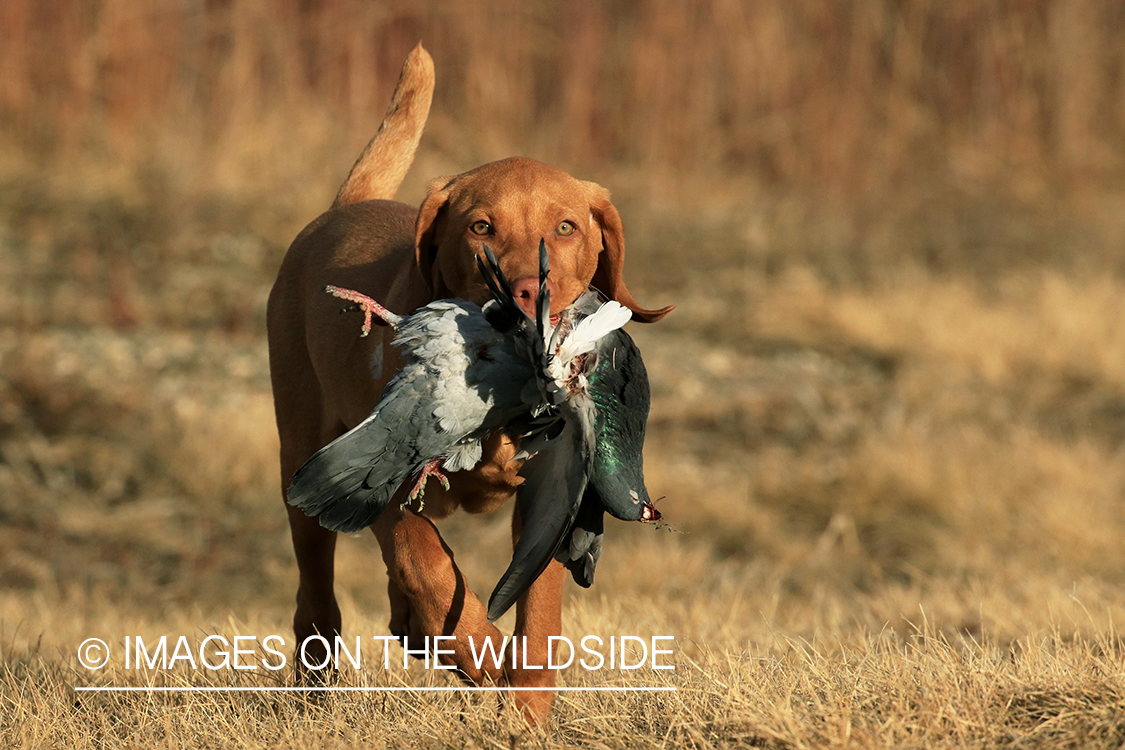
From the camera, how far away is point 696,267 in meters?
10.4

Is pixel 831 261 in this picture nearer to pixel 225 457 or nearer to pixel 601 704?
pixel 225 457

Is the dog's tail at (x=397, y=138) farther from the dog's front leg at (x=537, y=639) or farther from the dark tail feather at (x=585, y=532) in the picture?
the dark tail feather at (x=585, y=532)

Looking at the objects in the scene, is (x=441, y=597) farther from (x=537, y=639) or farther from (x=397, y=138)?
(x=397, y=138)

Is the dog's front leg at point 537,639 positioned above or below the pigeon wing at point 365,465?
below

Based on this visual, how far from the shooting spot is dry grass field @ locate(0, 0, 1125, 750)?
3.21 metres

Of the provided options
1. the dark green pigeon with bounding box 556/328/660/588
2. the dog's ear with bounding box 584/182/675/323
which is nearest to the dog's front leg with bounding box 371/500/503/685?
the dark green pigeon with bounding box 556/328/660/588

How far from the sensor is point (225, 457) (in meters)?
7.11

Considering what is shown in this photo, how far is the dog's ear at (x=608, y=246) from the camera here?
12.1 feet

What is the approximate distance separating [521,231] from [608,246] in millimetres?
363

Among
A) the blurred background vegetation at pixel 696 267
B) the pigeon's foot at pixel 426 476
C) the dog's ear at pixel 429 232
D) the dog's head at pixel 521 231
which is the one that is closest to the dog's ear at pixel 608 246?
the dog's head at pixel 521 231

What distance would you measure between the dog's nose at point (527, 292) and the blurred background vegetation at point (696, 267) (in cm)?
221

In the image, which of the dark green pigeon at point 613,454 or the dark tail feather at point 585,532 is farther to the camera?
the dark tail feather at point 585,532

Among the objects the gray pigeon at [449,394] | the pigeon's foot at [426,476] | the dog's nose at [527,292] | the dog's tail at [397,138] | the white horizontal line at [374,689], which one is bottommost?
the white horizontal line at [374,689]

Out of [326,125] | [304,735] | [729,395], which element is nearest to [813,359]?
[729,395]
